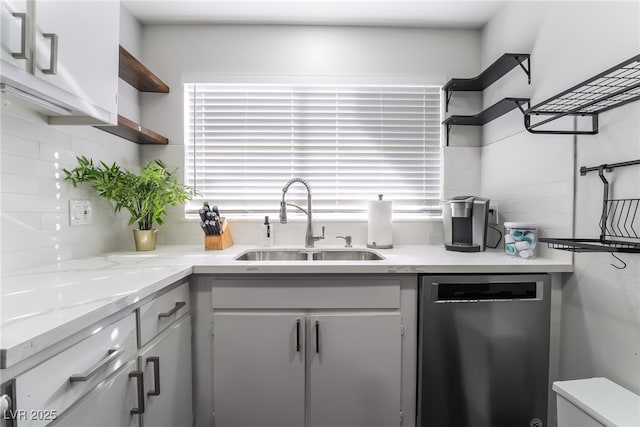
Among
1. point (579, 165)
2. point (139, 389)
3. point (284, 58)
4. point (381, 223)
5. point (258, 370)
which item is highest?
point (284, 58)

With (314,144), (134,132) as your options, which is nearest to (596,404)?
(314,144)

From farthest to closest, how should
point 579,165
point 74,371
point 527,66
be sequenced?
1. point 527,66
2. point 579,165
3. point 74,371

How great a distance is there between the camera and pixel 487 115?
187 centimetres

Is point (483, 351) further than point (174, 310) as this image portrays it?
Yes

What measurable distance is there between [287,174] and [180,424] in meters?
1.48

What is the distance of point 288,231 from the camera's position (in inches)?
80.5

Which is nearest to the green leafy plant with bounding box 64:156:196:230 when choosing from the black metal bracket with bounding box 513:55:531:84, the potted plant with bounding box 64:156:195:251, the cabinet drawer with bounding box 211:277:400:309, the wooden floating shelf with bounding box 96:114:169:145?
the potted plant with bounding box 64:156:195:251

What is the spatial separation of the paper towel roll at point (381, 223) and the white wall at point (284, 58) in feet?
0.64

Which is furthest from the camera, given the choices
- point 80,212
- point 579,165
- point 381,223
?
point 381,223

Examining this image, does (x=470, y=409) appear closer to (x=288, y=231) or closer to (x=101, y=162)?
(x=288, y=231)

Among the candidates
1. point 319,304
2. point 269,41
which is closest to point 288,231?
point 319,304

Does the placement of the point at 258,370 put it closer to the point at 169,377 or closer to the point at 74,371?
the point at 169,377

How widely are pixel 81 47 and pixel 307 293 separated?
131 cm

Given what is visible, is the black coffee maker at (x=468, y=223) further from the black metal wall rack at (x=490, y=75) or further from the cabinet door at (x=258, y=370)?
the cabinet door at (x=258, y=370)
